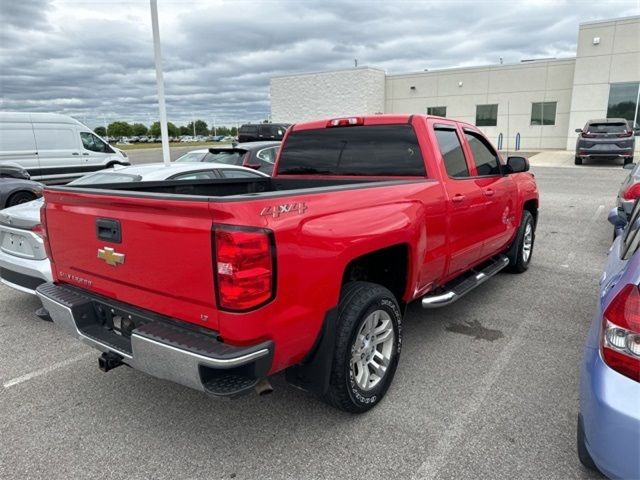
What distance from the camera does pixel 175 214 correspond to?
92.9 inches

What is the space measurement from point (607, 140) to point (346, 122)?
18535mm

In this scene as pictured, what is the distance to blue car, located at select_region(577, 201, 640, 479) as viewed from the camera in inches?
75.5

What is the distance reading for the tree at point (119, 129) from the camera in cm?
10994

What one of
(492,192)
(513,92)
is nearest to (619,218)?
(492,192)

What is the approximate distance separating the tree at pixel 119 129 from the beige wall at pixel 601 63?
10474 centimetres

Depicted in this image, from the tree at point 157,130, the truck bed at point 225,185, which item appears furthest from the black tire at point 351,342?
the tree at point 157,130

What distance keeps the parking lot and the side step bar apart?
432mm

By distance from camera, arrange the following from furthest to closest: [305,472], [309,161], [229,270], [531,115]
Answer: [531,115] < [309,161] < [305,472] < [229,270]

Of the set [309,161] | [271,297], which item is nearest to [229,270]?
[271,297]

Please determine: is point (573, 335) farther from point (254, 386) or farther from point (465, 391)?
point (254, 386)

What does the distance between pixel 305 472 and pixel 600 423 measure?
1470 mm

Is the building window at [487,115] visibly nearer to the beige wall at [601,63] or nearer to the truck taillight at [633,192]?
the beige wall at [601,63]

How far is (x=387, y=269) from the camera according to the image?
354cm

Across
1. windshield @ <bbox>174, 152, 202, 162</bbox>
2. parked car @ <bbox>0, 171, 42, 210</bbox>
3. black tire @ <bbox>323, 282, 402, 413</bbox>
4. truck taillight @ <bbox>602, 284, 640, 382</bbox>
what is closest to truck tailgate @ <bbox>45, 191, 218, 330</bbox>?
black tire @ <bbox>323, 282, 402, 413</bbox>
